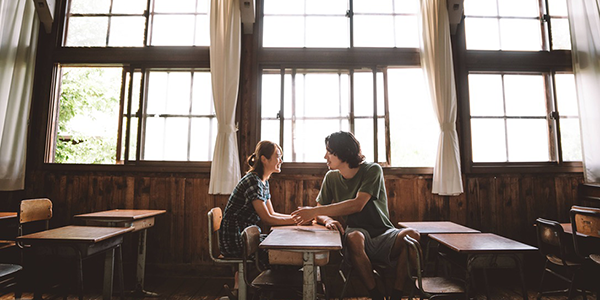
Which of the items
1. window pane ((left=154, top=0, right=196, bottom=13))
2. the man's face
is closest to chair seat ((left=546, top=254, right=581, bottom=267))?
the man's face

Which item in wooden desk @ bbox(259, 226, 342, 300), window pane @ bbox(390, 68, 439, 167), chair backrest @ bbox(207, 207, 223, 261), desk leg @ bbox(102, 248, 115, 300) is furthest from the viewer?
window pane @ bbox(390, 68, 439, 167)

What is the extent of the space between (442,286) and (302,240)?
3.34ft

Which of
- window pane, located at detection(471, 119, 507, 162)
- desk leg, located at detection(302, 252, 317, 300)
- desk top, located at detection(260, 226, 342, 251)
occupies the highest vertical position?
window pane, located at detection(471, 119, 507, 162)

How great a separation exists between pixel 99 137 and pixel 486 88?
15.6ft

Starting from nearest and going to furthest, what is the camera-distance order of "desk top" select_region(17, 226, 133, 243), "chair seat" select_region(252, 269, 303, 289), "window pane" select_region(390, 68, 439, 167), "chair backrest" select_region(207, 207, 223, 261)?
"chair seat" select_region(252, 269, 303, 289) → "desk top" select_region(17, 226, 133, 243) → "chair backrest" select_region(207, 207, 223, 261) → "window pane" select_region(390, 68, 439, 167)

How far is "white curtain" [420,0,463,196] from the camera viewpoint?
138 inches

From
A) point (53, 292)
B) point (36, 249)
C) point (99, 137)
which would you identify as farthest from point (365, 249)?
point (99, 137)

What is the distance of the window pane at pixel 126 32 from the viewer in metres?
4.00

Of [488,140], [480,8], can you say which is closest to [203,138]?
[488,140]

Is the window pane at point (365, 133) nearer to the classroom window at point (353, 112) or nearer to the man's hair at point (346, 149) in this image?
the classroom window at point (353, 112)

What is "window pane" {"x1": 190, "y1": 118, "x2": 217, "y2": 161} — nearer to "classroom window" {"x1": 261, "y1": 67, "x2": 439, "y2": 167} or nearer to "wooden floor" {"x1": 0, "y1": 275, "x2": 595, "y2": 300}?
"classroom window" {"x1": 261, "y1": 67, "x2": 439, "y2": 167}

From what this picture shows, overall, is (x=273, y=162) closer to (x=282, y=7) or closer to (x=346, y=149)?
(x=346, y=149)

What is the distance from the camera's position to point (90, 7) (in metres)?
4.09

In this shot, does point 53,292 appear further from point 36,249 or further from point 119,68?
point 119,68
